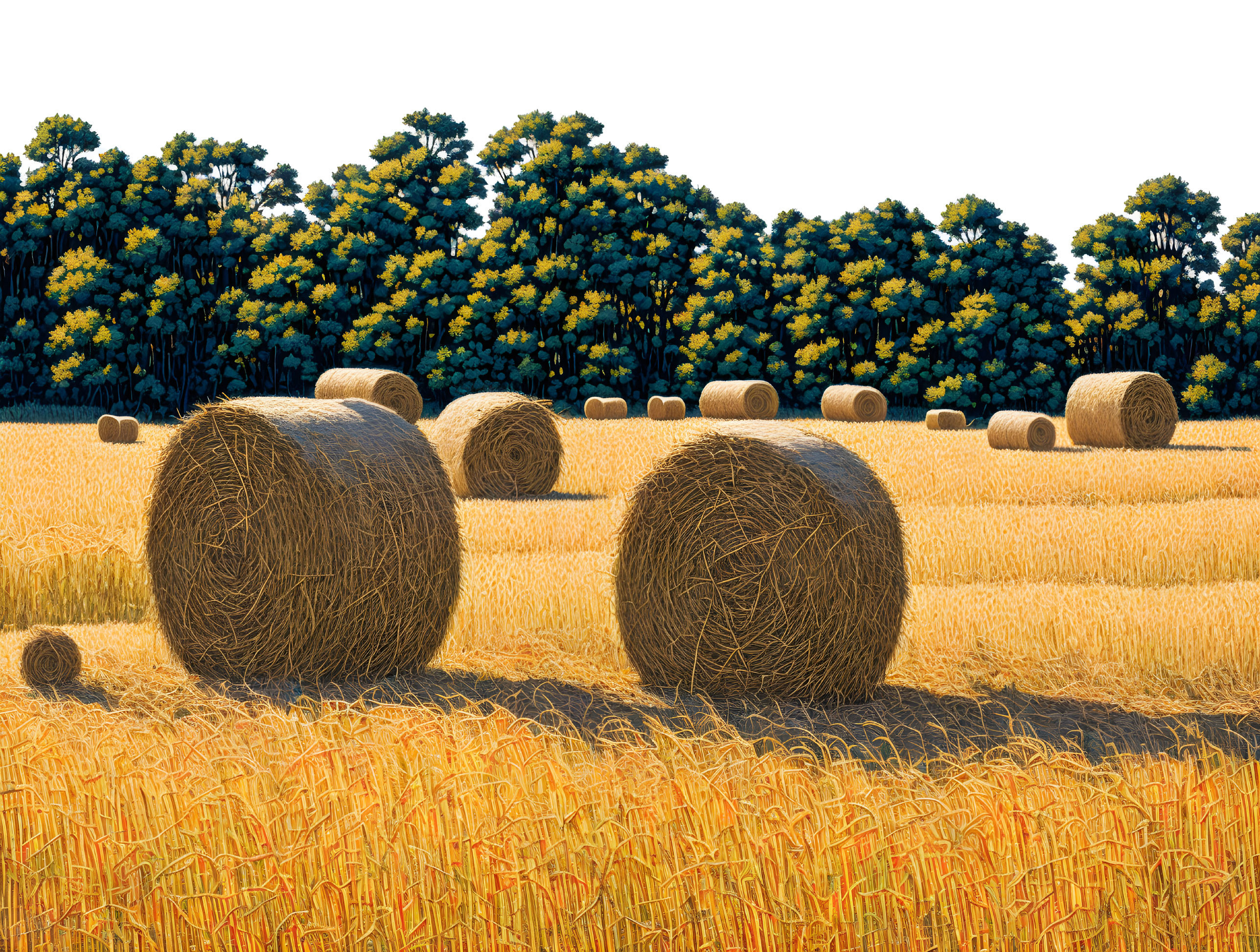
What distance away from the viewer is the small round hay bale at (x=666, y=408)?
121ft

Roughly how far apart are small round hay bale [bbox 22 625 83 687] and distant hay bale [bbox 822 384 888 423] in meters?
29.6

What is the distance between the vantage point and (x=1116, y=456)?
22219mm

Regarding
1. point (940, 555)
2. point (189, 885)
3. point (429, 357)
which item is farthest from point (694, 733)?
point (429, 357)

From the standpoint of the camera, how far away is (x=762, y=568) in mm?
7633

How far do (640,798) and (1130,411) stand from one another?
23.5 meters

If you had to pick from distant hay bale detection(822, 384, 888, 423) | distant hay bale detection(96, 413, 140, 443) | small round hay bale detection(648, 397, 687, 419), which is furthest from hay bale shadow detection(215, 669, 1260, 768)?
small round hay bale detection(648, 397, 687, 419)

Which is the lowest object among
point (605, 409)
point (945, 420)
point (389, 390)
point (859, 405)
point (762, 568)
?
point (762, 568)

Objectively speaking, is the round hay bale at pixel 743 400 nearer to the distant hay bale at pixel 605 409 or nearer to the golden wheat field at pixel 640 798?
the distant hay bale at pixel 605 409

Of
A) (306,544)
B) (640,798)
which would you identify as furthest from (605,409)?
(640,798)

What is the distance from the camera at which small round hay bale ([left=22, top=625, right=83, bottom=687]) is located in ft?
25.8

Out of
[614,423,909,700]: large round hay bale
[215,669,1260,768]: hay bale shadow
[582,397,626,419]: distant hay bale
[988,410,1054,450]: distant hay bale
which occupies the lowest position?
[215,669,1260,768]: hay bale shadow

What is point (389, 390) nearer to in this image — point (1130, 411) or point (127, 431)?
point (127, 431)

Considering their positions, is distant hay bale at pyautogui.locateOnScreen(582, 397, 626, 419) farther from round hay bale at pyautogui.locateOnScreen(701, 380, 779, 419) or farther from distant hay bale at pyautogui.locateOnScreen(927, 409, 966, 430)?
distant hay bale at pyautogui.locateOnScreen(927, 409, 966, 430)

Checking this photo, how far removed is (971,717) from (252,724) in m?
4.22
